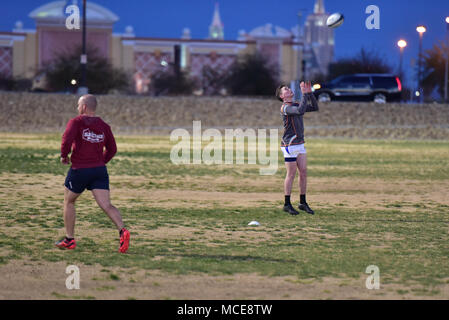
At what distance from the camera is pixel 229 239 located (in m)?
10.0

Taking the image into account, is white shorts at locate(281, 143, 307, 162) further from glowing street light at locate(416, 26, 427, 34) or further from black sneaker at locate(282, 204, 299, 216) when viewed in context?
glowing street light at locate(416, 26, 427, 34)

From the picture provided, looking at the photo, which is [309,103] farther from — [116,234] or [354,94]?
[354,94]

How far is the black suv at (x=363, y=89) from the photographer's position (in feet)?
151

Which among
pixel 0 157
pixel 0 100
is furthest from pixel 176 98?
pixel 0 157

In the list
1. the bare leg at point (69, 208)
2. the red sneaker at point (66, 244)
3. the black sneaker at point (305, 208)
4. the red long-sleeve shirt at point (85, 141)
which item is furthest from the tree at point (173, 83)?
the red long-sleeve shirt at point (85, 141)

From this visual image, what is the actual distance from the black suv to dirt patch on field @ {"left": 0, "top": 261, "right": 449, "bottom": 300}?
38.8 metres

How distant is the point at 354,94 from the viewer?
153 feet

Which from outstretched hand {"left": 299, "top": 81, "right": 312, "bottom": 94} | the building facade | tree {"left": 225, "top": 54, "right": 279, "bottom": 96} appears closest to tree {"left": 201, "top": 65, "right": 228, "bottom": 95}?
tree {"left": 225, "top": 54, "right": 279, "bottom": 96}

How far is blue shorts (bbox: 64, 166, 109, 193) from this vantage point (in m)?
8.66

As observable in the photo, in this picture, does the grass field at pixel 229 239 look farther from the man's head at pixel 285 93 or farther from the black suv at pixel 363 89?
the black suv at pixel 363 89

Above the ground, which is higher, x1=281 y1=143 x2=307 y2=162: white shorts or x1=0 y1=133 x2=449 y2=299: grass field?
x1=281 y1=143 x2=307 y2=162: white shorts

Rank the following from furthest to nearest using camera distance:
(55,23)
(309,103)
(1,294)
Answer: (55,23) < (309,103) < (1,294)

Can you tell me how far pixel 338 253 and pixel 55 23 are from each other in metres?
66.6
